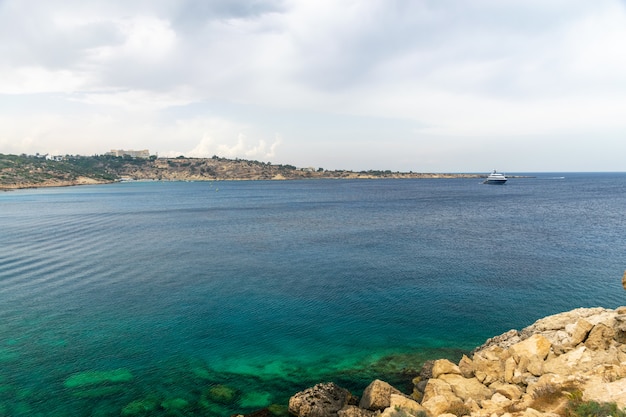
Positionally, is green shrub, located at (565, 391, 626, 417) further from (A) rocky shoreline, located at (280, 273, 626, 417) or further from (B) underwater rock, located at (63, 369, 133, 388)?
(B) underwater rock, located at (63, 369, 133, 388)

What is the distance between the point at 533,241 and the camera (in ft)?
196

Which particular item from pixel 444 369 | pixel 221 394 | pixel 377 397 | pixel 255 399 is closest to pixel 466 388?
pixel 444 369

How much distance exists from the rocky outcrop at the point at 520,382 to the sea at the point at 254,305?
9.75 ft

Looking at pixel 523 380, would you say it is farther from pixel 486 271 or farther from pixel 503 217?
pixel 503 217

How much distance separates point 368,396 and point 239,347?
11.2m

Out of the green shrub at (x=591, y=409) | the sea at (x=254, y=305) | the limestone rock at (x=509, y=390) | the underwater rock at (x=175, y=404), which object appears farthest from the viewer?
the sea at (x=254, y=305)

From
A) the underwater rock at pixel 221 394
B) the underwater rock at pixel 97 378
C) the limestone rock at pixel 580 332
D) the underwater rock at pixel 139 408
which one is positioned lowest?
the underwater rock at pixel 139 408

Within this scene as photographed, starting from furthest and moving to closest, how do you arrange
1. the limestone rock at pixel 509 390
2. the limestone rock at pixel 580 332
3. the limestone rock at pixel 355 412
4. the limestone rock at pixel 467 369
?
the limestone rock at pixel 580 332 → the limestone rock at pixel 467 369 → the limestone rock at pixel 355 412 → the limestone rock at pixel 509 390

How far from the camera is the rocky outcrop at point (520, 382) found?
15.7m

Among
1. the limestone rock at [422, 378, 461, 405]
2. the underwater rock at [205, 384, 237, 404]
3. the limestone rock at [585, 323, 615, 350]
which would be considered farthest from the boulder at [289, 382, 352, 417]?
the limestone rock at [585, 323, 615, 350]

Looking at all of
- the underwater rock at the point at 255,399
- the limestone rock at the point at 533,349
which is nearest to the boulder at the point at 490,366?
the limestone rock at the point at 533,349

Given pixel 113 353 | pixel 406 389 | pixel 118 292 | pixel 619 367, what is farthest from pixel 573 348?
pixel 118 292

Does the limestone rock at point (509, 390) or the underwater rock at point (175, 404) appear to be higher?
the limestone rock at point (509, 390)

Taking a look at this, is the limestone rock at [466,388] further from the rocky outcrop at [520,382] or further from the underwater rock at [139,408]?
the underwater rock at [139,408]
